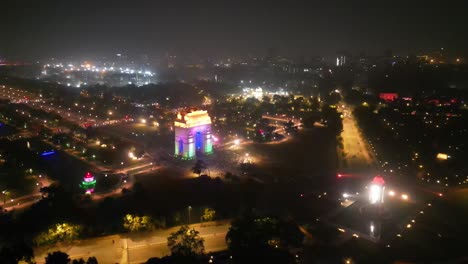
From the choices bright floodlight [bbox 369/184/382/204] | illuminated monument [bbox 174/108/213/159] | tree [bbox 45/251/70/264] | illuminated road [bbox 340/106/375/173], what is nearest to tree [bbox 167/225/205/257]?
tree [bbox 45/251/70/264]

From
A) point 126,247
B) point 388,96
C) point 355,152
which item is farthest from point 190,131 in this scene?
point 388,96

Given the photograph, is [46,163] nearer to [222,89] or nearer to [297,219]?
[297,219]

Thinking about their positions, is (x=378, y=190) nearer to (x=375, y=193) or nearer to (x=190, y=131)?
(x=375, y=193)

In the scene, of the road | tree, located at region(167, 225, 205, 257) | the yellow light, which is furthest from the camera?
the yellow light

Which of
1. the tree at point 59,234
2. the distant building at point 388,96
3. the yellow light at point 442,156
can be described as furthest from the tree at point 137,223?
the distant building at point 388,96

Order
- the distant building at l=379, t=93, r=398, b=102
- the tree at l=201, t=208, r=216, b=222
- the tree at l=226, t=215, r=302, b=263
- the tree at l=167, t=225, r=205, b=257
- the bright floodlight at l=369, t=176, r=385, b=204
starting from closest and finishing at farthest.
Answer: the tree at l=226, t=215, r=302, b=263
the tree at l=167, t=225, r=205, b=257
the tree at l=201, t=208, r=216, b=222
the bright floodlight at l=369, t=176, r=385, b=204
the distant building at l=379, t=93, r=398, b=102

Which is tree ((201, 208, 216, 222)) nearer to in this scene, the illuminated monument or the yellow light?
the illuminated monument

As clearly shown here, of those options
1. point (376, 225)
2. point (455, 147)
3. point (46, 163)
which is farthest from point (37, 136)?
point (455, 147)
